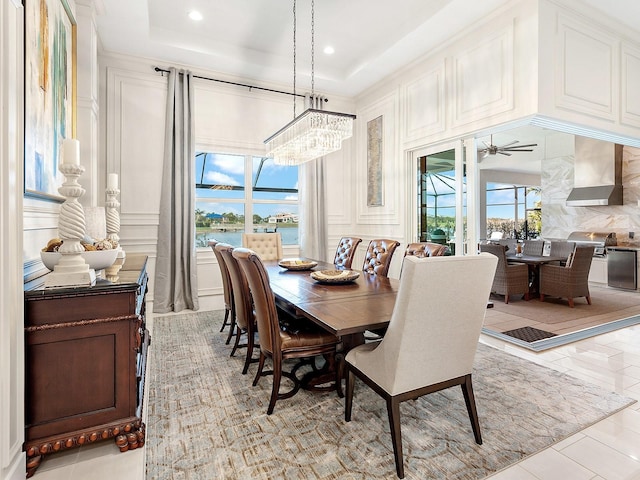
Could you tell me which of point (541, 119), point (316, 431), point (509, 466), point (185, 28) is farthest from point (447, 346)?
point (185, 28)

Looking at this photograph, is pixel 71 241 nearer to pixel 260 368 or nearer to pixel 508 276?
pixel 260 368

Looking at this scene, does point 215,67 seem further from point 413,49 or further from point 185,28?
point 413,49

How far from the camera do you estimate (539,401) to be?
7.29 feet

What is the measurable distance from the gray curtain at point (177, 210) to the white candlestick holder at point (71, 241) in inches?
110

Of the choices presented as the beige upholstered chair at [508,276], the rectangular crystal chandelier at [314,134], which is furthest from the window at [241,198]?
the beige upholstered chair at [508,276]

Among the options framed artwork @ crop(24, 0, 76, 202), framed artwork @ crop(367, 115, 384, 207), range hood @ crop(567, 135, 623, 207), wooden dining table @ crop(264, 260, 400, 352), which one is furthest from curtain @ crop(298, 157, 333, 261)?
range hood @ crop(567, 135, 623, 207)

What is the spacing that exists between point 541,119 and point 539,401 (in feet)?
8.43

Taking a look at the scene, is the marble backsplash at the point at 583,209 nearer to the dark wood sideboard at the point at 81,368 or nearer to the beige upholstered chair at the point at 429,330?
the beige upholstered chair at the point at 429,330

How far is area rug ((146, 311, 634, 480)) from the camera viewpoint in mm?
1630

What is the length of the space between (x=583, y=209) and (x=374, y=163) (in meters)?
Result: 4.94

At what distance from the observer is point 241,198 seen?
5246 mm

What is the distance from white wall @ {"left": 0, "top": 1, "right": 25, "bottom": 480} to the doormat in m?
3.80

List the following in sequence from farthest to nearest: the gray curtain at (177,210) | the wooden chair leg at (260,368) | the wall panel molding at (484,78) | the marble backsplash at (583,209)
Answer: the marble backsplash at (583,209), the gray curtain at (177,210), the wall panel molding at (484,78), the wooden chair leg at (260,368)

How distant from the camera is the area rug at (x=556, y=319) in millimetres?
3423
